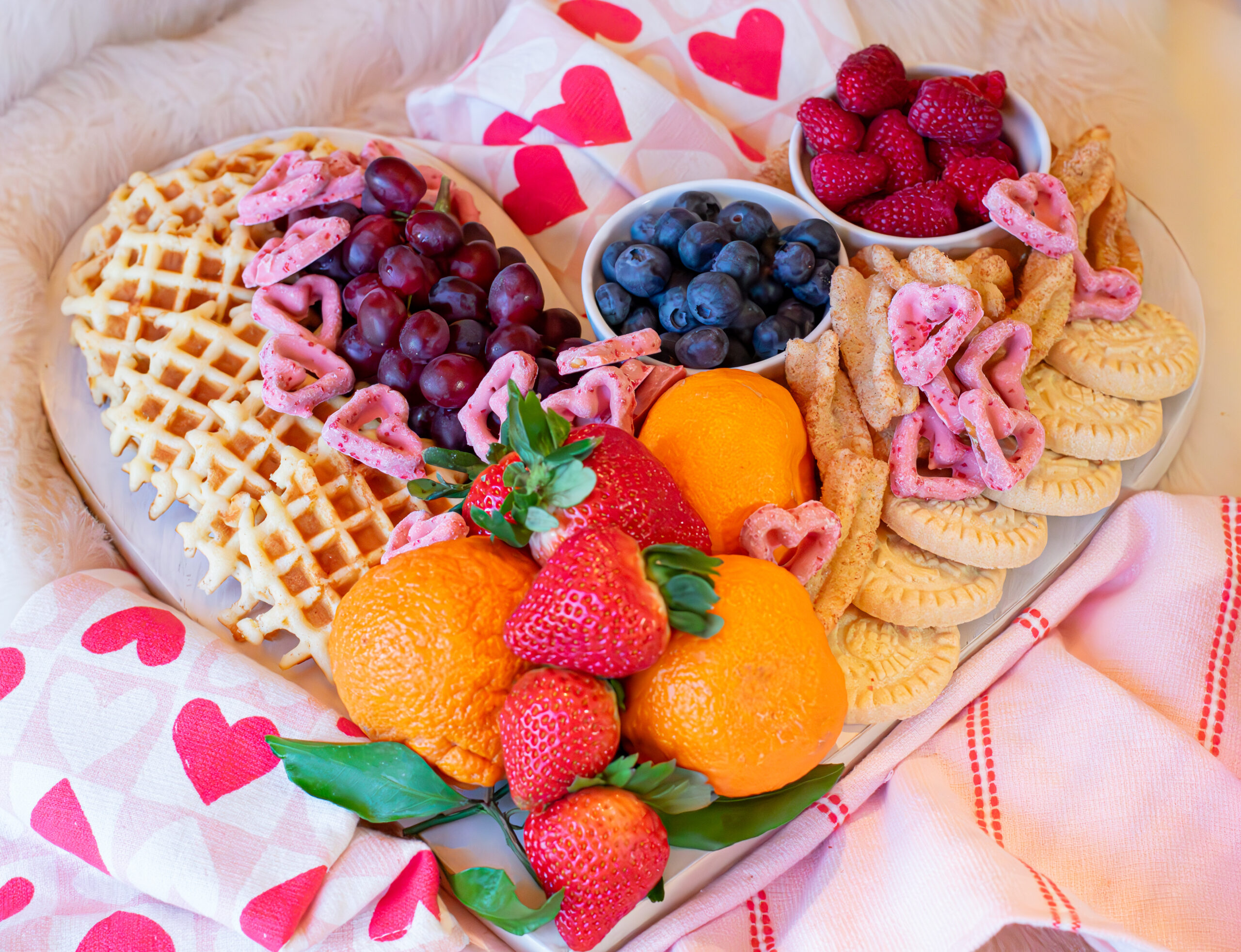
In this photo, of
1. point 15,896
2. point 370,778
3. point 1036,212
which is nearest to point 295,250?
point 370,778

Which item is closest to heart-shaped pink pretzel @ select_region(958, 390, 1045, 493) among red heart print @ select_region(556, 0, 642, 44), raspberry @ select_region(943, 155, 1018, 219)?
raspberry @ select_region(943, 155, 1018, 219)

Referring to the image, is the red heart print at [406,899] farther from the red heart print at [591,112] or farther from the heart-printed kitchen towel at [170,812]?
the red heart print at [591,112]

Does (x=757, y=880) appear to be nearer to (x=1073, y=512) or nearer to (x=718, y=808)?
(x=718, y=808)

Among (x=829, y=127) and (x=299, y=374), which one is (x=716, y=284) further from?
(x=299, y=374)

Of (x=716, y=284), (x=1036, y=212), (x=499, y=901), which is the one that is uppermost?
(x=1036, y=212)

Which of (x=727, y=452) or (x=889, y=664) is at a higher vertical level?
(x=727, y=452)

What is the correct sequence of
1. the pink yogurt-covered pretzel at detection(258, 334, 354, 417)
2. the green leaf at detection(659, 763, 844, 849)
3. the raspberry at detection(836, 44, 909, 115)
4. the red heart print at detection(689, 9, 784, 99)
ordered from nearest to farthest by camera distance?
the green leaf at detection(659, 763, 844, 849) → the pink yogurt-covered pretzel at detection(258, 334, 354, 417) → the raspberry at detection(836, 44, 909, 115) → the red heart print at detection(689, 9, 784, 99)

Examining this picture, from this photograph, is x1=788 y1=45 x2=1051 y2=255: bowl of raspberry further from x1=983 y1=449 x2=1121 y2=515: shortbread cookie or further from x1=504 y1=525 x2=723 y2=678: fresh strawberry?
x1=504 y1=525 x2=723 y2=678: fresh strawberry
